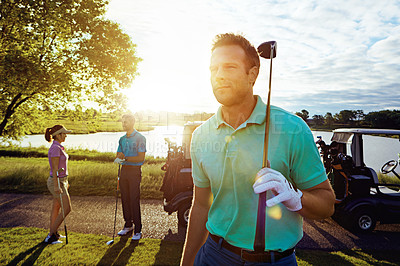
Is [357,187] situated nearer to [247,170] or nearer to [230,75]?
[247,170]

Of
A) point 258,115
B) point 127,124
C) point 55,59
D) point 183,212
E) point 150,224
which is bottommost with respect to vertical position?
point 150,224

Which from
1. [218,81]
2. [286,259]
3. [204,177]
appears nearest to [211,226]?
[204,177]

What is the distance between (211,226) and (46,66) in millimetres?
11862

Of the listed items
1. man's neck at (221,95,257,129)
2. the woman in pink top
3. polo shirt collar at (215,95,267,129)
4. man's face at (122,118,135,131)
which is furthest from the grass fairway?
polo shirt collar at (215,95,267,129)

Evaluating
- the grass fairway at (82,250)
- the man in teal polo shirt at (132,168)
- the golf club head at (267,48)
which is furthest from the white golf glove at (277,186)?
the man in teal polo shirt at (132,168)

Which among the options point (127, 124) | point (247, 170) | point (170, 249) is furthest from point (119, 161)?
point (247, 170)

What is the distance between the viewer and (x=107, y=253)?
→ 4.98 meters

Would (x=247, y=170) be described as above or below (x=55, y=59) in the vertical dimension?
below

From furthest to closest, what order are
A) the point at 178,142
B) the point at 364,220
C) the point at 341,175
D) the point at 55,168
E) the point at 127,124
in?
the point at 178,142 < the point at 341,175 < the point at 364,220 < the point at 127,124 < the point at 55,168

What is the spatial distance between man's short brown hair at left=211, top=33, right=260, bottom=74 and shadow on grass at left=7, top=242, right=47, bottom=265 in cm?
501

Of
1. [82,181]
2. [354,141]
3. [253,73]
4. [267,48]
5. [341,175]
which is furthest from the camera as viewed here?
[82,181]

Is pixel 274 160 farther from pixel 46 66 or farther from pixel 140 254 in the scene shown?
pixel 46 66

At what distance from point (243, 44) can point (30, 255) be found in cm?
538

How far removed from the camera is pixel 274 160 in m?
1.50
